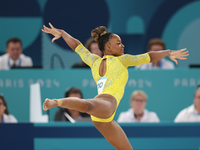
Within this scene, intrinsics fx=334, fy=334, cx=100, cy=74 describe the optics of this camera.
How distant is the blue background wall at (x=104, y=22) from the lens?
9.66m

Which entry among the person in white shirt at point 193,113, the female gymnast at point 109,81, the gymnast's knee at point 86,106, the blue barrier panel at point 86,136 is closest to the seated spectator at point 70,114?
the blue barrier panel at point 86,136

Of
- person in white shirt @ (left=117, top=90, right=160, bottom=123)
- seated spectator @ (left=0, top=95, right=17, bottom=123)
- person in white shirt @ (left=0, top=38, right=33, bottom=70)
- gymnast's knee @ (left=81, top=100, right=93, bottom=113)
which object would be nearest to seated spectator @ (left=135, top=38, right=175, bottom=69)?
person in white shirt @ (left=117, top=90, right=160, bottom=123)

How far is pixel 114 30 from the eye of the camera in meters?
9.64

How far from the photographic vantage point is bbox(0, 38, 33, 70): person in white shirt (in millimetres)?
7059

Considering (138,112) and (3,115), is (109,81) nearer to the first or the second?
(138,112)

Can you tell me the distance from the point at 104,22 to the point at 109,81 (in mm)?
6706

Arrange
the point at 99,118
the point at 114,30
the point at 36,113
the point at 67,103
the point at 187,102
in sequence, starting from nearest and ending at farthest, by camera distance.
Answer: the point at 67,103 < the point at 99,118 < the point at 36,113 < the point at 187,102 < the point at 114,30

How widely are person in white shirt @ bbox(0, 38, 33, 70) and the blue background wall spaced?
2.61 meters

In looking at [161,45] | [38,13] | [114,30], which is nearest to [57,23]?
[38,13]

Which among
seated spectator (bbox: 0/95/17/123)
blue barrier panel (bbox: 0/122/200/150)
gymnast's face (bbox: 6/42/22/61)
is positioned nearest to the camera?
blue barrier panel (bbox: 0/122/200/150)

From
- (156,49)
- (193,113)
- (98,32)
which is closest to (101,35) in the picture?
(98,32)

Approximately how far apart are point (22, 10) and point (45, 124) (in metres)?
6.33

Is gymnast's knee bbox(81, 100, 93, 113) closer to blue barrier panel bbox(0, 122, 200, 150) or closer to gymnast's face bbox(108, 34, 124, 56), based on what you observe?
gymnast's face bbox(108, 34, 124, 56)

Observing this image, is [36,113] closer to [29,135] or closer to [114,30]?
[29,135]
